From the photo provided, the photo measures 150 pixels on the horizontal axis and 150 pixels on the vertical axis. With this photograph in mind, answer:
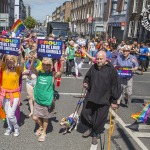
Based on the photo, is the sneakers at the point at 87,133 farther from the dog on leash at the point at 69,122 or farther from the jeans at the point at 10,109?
the jeans at the point at 10,109

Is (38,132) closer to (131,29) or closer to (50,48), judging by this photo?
(50,48)

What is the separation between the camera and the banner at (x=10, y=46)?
5254 millimetres

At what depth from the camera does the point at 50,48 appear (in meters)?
5.16

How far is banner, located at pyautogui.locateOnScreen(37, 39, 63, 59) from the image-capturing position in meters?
5.15

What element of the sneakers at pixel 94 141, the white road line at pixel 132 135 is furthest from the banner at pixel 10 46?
the white road line at pixel 132 135

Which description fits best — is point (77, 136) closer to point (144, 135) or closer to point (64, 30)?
point (144, 135)

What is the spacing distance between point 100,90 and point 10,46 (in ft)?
6.45

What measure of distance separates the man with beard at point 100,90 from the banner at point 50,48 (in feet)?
2.46

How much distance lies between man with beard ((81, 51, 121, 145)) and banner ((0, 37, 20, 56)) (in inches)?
59.6

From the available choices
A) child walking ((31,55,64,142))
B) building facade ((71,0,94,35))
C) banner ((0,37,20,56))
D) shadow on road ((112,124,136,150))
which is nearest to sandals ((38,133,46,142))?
child walking ((31,55,64,142))

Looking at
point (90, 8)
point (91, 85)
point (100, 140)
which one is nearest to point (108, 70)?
point (91, 85)

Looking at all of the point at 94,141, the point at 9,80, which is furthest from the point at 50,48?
the point at 94,141

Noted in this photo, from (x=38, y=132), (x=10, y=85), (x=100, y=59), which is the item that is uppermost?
(x=100, y=59)

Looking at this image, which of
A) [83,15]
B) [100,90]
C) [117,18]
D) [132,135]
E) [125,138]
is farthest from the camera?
[83,15]
